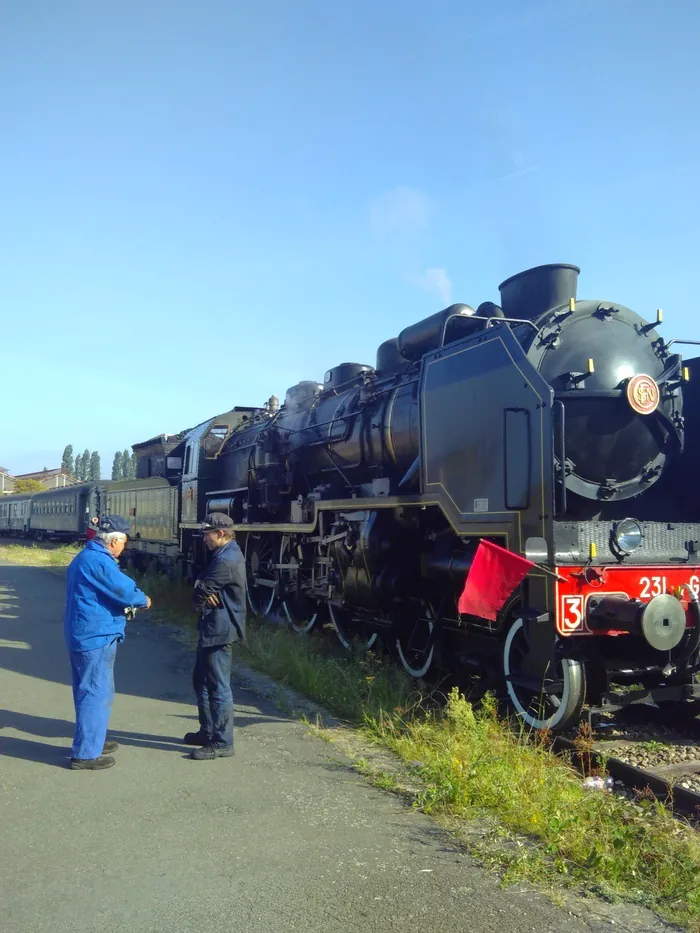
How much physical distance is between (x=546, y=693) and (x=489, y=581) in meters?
0.87

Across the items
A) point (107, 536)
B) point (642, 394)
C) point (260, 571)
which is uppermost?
point (642, 394)

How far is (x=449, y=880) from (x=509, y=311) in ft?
15.7

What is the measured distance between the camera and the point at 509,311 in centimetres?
671

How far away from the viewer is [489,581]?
5301 mm

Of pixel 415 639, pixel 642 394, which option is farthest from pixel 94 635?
pixel 642 394

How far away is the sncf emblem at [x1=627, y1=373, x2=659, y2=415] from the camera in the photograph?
5672 millimetres

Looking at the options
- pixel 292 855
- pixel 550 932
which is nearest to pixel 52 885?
pixel 292 855

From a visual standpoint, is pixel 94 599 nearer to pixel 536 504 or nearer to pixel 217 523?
pixel 217 523

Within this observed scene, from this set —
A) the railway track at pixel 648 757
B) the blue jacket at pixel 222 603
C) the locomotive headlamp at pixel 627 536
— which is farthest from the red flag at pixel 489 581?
the blue jacket at pixel 222 603

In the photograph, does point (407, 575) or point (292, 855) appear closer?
point (292, 855)

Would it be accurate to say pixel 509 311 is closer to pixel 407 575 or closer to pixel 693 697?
pixel 407 575

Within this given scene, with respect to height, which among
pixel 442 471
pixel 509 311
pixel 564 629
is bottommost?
pixel 564 629

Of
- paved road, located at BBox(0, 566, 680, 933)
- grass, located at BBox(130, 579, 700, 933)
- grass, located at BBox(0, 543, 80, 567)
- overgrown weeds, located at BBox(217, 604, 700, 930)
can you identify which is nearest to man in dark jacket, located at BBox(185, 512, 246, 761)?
paved road, located at BBox(0, 566, 680, 933)

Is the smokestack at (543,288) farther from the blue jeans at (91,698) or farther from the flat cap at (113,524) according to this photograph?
the blue jeans at (91,698)
